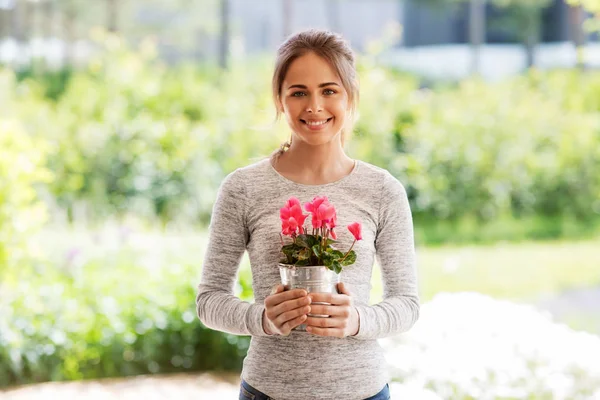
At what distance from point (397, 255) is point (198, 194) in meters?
3.97

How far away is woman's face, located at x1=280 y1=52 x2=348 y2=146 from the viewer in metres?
1.31

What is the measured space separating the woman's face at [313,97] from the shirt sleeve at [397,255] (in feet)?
0.46

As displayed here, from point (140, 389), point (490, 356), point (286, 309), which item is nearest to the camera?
point (286, 309)

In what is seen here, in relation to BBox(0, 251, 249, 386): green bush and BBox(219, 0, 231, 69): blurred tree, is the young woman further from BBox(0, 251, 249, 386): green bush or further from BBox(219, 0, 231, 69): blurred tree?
BBox(219, 0, 231, 69): blurred tree

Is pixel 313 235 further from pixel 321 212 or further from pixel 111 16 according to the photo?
pixel 111 16

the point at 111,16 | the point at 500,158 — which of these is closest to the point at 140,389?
the point at 111,16

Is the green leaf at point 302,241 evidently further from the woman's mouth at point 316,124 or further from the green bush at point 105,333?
the green bush at point 105,333

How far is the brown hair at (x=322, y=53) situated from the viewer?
1320mm

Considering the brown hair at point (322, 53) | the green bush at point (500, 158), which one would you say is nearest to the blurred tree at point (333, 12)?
the green bush at point (500, 158)

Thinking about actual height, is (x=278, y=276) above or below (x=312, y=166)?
below

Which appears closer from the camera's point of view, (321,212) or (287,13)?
(321,212)

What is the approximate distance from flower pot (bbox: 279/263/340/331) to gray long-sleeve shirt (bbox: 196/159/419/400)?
9 centimetres

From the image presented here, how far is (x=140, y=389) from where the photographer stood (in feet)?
11.6

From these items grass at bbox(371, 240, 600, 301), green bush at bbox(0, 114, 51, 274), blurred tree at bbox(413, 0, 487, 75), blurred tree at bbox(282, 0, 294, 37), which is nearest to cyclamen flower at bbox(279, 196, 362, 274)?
green bush at bbox(0, 114, 51, 274)
